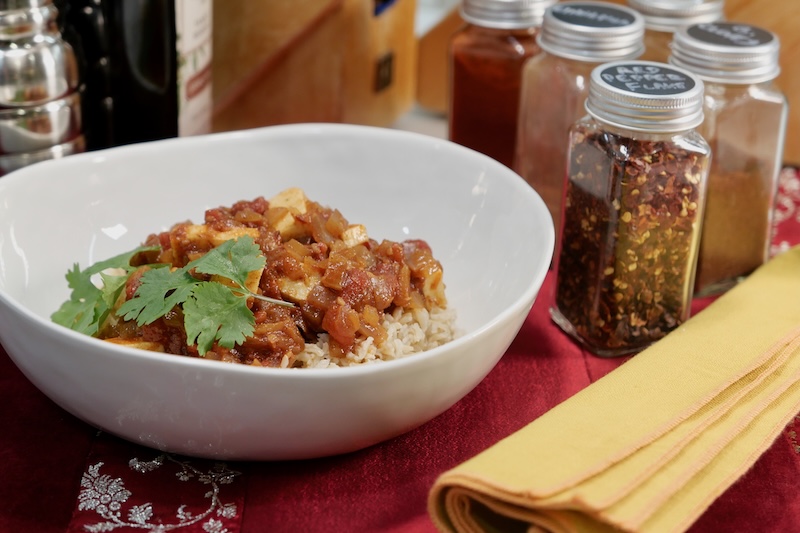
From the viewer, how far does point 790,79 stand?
259 cm

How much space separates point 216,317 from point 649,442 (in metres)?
0.60

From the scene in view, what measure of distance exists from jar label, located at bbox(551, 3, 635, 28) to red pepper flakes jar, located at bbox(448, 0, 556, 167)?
12cm

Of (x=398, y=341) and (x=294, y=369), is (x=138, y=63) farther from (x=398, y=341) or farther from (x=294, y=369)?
(x=294, y=369)

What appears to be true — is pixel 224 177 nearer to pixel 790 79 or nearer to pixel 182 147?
pixel 182 147

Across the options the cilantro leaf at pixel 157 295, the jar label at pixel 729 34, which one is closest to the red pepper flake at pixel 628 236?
the jar label at pixel 729 34

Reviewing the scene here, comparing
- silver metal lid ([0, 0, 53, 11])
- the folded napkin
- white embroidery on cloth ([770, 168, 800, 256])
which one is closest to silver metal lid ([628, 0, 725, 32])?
white embroidery on cloth ([770, 168, 800, 256])

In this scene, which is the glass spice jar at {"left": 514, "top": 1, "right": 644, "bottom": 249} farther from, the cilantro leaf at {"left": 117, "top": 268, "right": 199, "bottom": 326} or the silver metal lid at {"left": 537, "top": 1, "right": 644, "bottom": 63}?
the cilantro leaf at {"left": 117, "top": 268, "right": 199, "bottom": 326}

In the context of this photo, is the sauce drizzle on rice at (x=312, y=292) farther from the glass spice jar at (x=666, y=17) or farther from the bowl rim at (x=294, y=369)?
the glass spice jar at (x=666, y=17)

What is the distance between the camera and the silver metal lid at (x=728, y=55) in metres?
1.80

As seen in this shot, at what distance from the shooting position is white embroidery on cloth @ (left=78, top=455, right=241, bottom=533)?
4.17ft

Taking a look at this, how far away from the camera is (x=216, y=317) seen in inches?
55.3

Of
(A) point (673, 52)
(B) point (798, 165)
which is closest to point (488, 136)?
(A) point (673, 52)

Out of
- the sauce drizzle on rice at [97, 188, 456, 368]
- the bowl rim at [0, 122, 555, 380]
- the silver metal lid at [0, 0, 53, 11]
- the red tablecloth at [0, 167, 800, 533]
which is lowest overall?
the red tablecloth at [0, 167, 800, 533]

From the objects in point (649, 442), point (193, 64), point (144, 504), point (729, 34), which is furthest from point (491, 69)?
point (144, 504)
